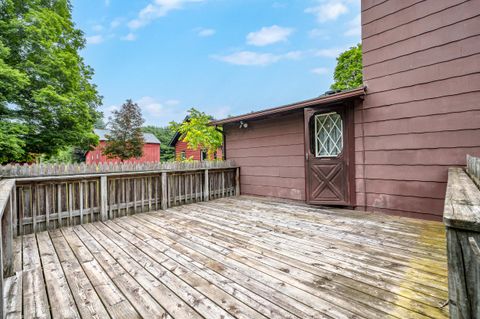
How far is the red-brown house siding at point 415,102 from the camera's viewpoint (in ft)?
10.6

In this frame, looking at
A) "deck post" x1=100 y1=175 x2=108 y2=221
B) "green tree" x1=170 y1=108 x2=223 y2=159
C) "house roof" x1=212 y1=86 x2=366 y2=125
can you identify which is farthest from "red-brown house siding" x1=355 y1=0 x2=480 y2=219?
"green tree" x1=170 y1=108 x2=223 y2=159

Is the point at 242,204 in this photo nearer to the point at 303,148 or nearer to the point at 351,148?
the point at 303,148

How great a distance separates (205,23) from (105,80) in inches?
775

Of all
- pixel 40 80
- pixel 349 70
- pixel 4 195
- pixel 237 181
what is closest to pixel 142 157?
pixel 40 80

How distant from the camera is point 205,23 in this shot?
13555mm

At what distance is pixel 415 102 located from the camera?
3.68 meters

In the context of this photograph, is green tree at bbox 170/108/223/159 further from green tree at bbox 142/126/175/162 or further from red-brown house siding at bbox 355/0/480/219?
green tree at bbox 142/126/175/162

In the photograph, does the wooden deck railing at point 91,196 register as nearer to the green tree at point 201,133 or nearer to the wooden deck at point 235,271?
the wooden deck at point 235,271

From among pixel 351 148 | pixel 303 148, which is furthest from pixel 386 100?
pixel 303 148

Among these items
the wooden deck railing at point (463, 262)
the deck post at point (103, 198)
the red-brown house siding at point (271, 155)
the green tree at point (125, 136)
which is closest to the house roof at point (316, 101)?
the red-brown house siding at point (271, 155)

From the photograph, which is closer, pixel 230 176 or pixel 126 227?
pixel 126 227

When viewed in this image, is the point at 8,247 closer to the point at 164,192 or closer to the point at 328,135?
the point at 164,192

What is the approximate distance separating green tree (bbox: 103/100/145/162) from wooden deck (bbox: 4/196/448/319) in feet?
57.8

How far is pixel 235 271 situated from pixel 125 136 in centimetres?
2064
